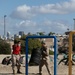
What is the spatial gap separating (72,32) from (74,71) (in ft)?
17.4

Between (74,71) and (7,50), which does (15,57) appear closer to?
(74,71)

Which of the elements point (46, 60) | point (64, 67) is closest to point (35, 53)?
point (64, 67)

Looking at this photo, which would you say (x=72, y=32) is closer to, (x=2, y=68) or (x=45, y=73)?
(x=45, y=73)

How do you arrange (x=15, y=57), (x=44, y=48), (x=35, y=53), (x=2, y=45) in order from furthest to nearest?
(x=2, y=45)
(x=35, y=53)
(x=15, y=57)
(x=44, y=48)

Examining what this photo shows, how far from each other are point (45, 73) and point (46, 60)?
1.49m

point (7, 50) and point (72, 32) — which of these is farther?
point (7, 50)

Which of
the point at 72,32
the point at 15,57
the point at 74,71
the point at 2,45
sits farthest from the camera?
the point at 2,45

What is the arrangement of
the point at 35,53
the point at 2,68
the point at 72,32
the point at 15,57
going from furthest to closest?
1. the point at 35,53
2. the point at 2,68
3. the point at 15,57
4. the point at 72,32

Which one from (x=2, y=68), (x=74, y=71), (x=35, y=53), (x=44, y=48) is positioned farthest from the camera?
(x=35, y=53)

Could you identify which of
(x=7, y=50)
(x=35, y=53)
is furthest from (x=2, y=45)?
(x=35, y=53)

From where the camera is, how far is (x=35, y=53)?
19297 millimetres

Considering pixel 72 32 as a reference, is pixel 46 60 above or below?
below

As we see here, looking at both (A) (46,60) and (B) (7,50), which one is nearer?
(A) (46,60)

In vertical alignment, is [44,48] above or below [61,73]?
Answer: above
